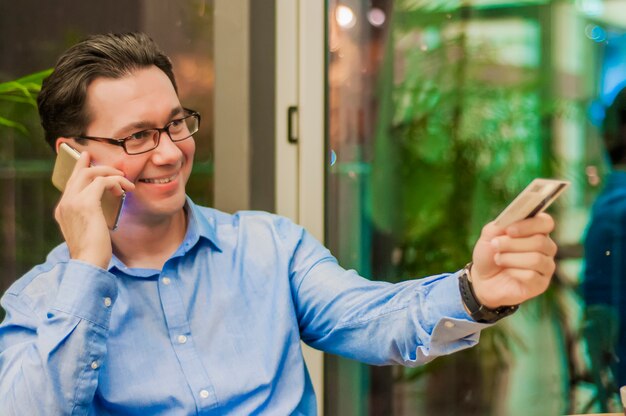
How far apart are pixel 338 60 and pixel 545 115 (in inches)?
27.0

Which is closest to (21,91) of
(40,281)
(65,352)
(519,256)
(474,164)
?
(40,281)

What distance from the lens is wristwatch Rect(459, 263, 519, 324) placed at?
57.2 inches

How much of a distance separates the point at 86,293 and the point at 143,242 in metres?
0.29

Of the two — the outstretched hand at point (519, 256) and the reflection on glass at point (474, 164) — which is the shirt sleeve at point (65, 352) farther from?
the reflection on glass at point (474, 164)

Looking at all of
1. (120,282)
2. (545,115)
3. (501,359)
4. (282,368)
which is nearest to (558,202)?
(545,115)

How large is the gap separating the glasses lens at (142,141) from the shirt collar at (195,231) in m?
0.19

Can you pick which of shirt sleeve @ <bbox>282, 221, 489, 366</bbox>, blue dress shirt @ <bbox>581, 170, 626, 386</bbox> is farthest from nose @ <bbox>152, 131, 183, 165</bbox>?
blue dress shirt @ <bbox>581, 170, 626, 386</bbox>

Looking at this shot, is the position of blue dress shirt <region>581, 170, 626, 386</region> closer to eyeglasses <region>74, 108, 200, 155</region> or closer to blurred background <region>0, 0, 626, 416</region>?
blurred background <region>0, 0, 626, 416</region>

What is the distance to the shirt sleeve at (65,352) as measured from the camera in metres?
1.61

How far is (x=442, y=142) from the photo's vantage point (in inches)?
101

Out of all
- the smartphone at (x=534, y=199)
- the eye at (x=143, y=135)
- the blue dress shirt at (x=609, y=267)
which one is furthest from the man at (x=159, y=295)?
the blue dress shirt at (x=609, y=267)

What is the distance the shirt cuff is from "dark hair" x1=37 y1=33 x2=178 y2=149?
406 mm

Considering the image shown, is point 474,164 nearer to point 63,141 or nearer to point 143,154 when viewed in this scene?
point 143,154

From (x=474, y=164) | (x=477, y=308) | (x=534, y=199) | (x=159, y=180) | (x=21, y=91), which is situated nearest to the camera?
(x=534, y=199)
